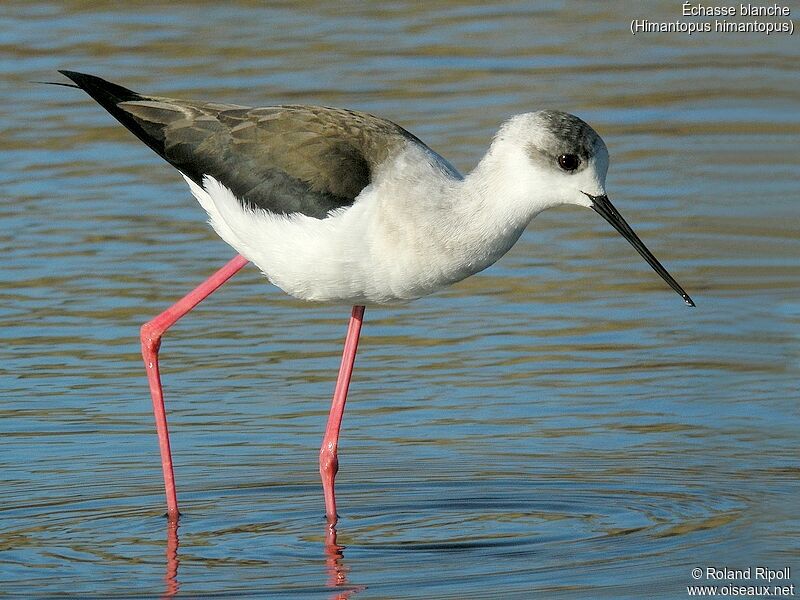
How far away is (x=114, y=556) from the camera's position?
7.09 metres

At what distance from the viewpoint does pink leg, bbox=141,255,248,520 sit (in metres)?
7.66

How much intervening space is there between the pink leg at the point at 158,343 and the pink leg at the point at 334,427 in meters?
0.56

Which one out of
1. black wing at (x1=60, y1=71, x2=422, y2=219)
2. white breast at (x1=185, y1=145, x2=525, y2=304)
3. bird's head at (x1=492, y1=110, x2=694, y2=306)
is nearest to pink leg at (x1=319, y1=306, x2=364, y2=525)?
white breast at (x1=185, y1=145, x2=525, y2=304)

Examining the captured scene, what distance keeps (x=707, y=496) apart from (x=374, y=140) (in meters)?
1.93

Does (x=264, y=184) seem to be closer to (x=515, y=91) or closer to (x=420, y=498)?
(x=420, y=498)

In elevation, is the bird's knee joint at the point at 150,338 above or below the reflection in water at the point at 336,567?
above

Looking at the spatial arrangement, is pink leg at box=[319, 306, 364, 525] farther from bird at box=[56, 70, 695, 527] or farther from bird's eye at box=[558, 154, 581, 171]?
bird's eye at box=[558, 154, 581, 171]

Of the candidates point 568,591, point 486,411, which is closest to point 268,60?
point 486,411

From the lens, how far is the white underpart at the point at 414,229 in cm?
719

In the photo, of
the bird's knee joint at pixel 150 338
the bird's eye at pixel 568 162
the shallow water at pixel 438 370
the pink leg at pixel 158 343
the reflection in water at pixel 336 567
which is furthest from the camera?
the bird's knee joint at pixel 150 338

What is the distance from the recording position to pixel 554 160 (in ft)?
23.5

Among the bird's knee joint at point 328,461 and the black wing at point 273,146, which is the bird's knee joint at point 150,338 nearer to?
the black wing at point 273,146

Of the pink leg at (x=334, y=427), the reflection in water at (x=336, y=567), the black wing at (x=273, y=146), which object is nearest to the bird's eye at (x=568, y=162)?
the black wing at (x=273, y=146)

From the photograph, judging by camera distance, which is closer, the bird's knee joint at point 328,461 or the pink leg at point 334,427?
the pink leg at point 334,427
